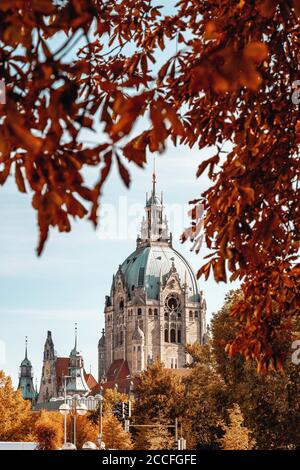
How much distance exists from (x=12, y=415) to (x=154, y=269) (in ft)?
253

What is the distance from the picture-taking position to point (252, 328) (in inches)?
288

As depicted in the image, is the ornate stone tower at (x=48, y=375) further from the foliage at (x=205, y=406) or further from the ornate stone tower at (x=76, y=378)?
the foliage at (x=205, y=406)

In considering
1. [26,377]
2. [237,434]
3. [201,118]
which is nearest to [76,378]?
[26,377]

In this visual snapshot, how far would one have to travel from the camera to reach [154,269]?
138 meters

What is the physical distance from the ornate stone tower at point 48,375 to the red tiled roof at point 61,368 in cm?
68

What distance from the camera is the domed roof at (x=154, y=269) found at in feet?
453

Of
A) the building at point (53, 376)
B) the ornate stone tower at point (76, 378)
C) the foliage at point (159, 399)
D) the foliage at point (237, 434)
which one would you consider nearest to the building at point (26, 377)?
the building at point (53, 376)

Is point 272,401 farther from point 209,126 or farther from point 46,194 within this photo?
point 46,194

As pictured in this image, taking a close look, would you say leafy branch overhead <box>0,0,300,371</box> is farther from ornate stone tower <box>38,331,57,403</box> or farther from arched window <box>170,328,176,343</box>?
ornate stone tower <box>38,331,57,403</box>

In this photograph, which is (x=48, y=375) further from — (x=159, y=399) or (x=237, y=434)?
(x=237, y=434)

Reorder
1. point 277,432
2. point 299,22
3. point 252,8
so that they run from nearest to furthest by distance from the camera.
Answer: point 252,8
point 299,22
point 277,432

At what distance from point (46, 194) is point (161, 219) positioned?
144 metres
